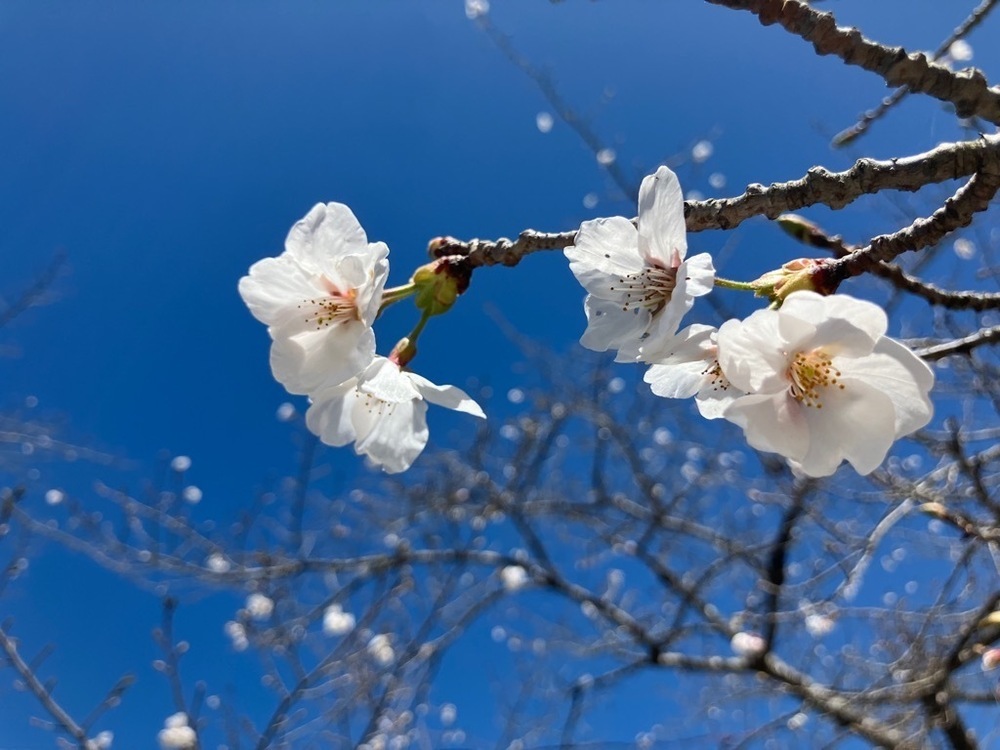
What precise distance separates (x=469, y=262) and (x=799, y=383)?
0.48 meters

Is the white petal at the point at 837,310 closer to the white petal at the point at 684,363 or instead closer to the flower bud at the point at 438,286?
the white petal at the point at 684,363

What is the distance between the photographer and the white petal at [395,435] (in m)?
1.14

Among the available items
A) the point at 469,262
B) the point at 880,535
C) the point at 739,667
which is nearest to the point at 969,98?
the point at 469,262

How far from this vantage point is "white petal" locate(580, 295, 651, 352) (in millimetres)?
937

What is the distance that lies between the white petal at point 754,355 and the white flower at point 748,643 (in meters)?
3.72

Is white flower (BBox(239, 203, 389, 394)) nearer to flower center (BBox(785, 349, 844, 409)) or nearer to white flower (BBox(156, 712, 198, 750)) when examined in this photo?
flower center (BBox(785, 349, 844, 409))

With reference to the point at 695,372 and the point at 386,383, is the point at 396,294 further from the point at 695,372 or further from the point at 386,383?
the point at 695,372

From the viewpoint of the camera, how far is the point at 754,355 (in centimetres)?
78

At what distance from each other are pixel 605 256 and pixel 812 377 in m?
0.33

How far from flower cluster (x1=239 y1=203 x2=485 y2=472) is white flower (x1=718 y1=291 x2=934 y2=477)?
1.38ft

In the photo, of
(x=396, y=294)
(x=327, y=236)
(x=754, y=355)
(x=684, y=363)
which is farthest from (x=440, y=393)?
(x=754, y=355)

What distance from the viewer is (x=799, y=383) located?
846 mm

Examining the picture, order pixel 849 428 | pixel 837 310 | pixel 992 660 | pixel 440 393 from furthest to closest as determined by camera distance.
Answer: pixel 992 660 < pixel 440 393 < pixel 849 428 < pixel 837 310

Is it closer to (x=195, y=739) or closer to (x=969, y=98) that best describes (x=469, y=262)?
(x=969, y=98)
